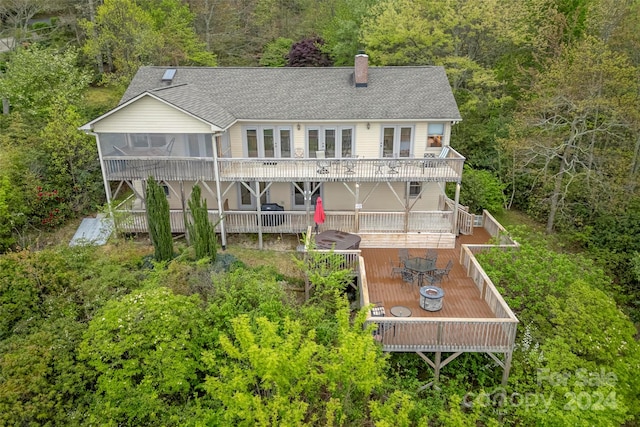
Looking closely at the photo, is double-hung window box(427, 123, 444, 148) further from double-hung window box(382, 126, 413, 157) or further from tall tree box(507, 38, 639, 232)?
tall tree box(507, 38, 639, 232)

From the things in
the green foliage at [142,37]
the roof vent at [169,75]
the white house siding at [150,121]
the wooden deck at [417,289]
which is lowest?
the wooden deck at [417,289]

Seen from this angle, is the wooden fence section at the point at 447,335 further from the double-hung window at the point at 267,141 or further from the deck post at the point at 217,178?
the double-hung window at the point at 267,141

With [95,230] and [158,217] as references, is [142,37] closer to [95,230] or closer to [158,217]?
[95,230]

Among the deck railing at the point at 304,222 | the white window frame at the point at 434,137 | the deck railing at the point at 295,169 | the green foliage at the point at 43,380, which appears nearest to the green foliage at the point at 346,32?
the white window frame at the point at 434,137

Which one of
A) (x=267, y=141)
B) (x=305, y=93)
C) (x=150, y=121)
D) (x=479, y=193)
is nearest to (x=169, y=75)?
(x=150, y=121)

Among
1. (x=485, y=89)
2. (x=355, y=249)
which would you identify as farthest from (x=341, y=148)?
(x=485, y=89)

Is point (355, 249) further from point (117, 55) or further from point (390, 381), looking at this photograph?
point (117, 55)

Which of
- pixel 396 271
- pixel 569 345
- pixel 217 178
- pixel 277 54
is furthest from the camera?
pixel 277 54
